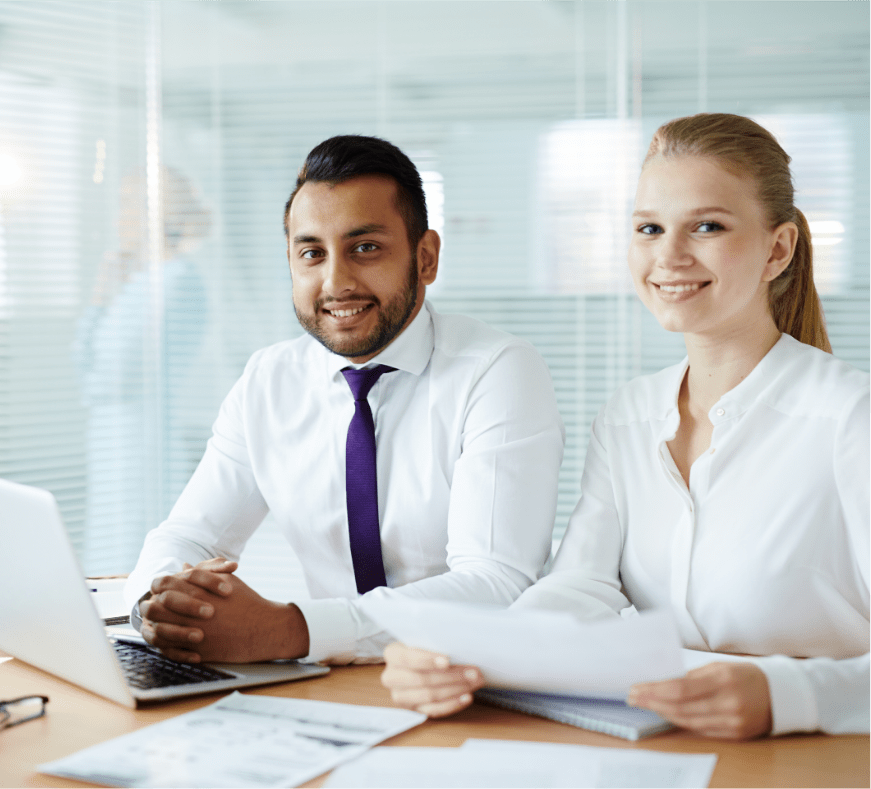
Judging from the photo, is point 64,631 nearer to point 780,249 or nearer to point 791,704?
point 791,704

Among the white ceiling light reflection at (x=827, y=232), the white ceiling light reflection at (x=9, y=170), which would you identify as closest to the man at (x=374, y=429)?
the white ceiling light reflection at (x=827, y=232)

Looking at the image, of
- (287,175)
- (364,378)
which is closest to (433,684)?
(364,378)

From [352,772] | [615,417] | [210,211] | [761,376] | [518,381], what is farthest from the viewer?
[210,211]

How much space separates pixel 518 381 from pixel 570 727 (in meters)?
0.78

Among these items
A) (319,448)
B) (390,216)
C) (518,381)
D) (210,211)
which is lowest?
(319,448)

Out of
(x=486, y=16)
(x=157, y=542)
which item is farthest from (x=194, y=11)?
(x=157, y=542)

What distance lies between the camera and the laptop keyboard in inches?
48.5

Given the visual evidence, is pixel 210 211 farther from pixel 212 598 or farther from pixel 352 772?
pixel 352 772

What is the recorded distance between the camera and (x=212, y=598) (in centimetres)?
135

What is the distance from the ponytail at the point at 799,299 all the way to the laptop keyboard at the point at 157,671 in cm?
101

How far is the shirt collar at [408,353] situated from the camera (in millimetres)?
1864

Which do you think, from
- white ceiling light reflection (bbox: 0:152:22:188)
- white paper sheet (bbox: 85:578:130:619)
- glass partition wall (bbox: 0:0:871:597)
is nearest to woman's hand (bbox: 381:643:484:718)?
white paper sheet (bbox: 85:578:130:619)

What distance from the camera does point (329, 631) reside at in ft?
4.46

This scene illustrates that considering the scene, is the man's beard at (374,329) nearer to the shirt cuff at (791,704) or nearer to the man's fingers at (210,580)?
the man's fingers at (210,580)
